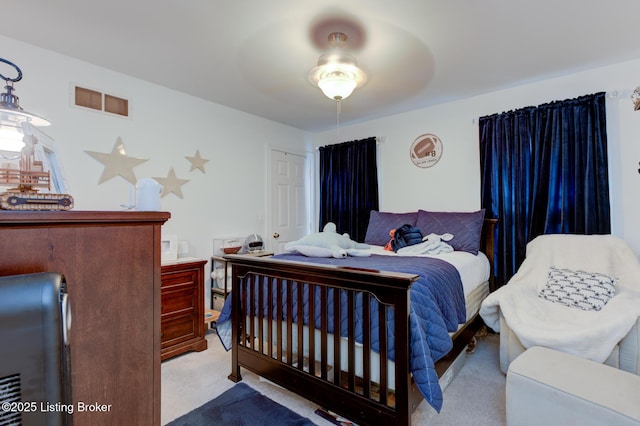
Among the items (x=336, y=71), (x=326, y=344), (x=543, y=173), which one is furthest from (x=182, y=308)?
(x=543, y=173)

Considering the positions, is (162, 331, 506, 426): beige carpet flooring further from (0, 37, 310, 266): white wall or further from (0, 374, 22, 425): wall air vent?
(0, 374, 22, 425): wall air vent

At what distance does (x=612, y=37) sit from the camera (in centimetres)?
222

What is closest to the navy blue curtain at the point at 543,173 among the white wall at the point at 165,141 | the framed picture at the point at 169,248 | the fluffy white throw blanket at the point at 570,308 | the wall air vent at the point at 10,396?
the fluffy white throw blanket at the point at 570,308

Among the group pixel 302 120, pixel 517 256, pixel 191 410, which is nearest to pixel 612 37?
Answer: pixel 517 256

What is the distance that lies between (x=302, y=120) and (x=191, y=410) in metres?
3.43

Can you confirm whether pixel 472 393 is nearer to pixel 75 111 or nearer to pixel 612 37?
pixel 612 37

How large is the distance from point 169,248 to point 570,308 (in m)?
3.21

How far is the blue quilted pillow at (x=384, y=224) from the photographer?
3.48m

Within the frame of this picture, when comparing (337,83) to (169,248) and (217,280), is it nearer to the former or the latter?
(169,248)

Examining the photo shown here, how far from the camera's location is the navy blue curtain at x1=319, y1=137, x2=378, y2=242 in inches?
162

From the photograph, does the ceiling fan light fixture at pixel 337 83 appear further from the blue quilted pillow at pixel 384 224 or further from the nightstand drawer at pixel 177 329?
the nightstand drawer at pixel 177 329

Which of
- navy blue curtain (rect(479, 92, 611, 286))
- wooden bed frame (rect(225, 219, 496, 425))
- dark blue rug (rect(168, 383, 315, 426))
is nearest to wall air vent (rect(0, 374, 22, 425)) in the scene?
wooden bed frame (rect(225, 219, 496, 425))

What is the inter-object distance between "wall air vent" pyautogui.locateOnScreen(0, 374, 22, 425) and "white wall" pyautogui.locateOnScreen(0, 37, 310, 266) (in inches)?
96.1

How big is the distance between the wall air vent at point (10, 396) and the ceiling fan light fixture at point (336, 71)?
2171mm
